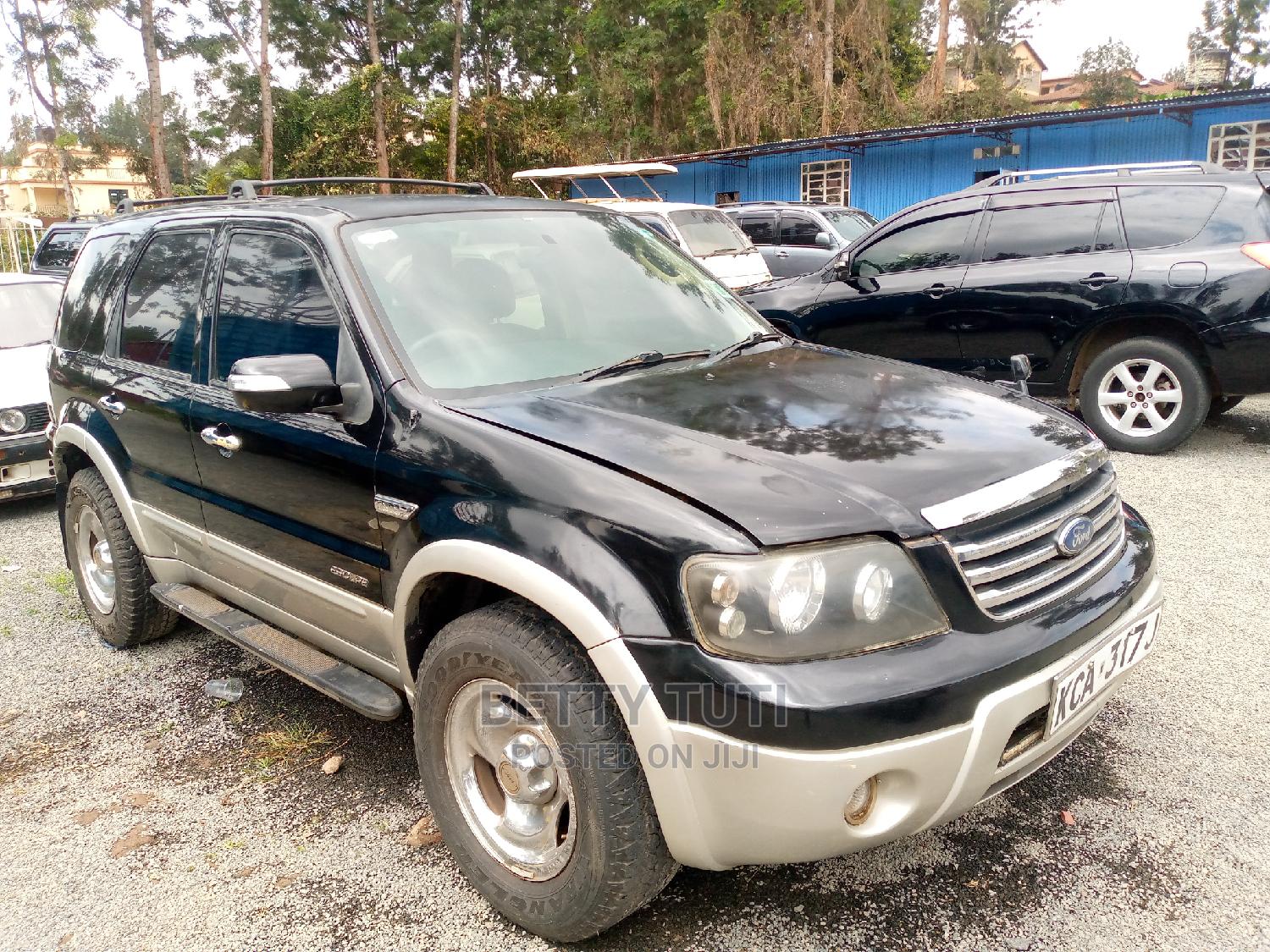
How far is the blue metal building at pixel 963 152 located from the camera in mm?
16141

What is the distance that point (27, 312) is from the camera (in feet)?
25.3

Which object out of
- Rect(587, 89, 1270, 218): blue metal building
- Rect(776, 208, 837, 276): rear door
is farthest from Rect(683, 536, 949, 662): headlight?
Rect(587, 89, 1270, 218): blue metal building

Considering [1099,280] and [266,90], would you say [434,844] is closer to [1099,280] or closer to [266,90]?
[1099,280]

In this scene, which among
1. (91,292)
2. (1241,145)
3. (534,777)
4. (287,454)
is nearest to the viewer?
(534,777)

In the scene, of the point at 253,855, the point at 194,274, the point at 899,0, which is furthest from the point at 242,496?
the point at 899,0

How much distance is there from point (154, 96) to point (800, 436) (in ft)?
89.2

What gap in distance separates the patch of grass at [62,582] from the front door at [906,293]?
17.5 feet

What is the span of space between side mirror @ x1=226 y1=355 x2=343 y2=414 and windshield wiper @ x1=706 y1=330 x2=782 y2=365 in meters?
1.17

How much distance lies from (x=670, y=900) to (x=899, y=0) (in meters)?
29.6

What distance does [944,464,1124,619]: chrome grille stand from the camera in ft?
6.83

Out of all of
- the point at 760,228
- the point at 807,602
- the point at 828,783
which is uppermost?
the point at 760,228

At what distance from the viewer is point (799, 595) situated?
6.37 feet

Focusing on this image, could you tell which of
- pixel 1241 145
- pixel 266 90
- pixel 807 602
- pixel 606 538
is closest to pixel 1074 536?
pixel 807 602

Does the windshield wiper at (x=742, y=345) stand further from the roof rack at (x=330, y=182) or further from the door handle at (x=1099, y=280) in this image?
the door handle at (x=1099, y=280)
